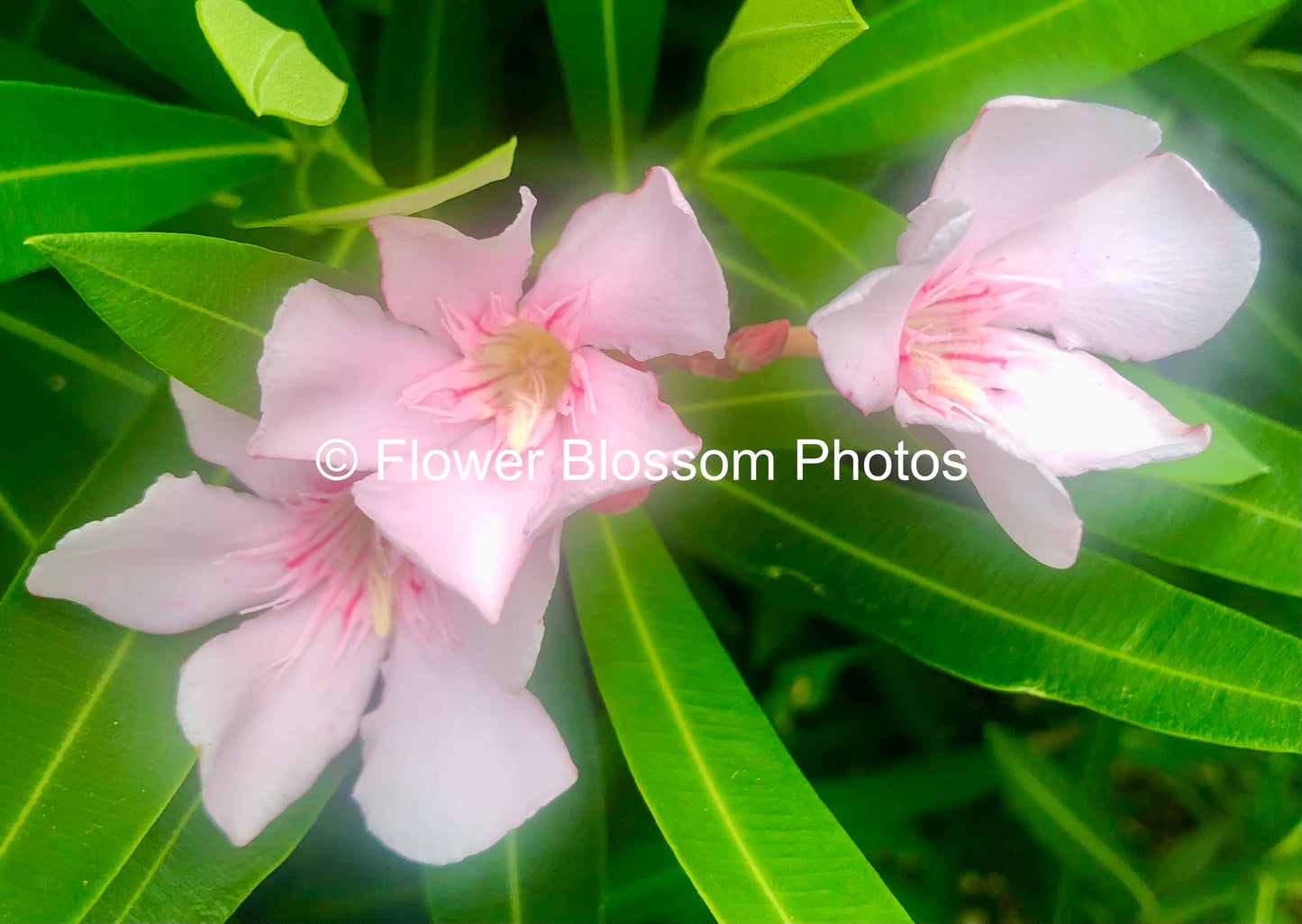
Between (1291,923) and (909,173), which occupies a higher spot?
(909,173)

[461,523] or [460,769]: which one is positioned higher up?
[461,523]

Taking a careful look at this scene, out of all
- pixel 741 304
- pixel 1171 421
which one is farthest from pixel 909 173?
pixel 1171 421

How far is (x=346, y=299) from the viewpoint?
0.66m

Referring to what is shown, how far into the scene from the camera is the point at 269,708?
786mm

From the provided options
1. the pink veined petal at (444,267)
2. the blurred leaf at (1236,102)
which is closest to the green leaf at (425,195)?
the pink veined petal at (444,267)

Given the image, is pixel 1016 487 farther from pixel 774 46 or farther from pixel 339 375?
pixel 339 375

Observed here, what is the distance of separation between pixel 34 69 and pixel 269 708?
0.63m

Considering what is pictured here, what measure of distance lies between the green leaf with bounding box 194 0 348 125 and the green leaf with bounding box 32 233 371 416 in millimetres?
146

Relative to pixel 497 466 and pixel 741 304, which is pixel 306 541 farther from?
pixel 741 304

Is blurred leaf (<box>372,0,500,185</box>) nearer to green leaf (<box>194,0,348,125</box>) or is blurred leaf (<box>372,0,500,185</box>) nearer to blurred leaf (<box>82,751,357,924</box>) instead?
green leaf (<box>194,0,348,125</box>)

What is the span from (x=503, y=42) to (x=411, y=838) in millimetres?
879

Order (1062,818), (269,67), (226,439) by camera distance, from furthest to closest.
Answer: (1062,818)
(226,439)
(269,67)

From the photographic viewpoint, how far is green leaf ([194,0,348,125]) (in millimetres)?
539

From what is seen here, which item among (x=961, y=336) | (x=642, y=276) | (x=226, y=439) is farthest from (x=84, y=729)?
(x=961, y=336)
